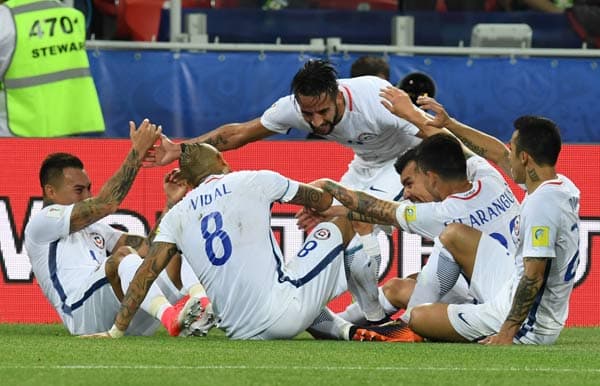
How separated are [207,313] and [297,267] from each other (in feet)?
2.32

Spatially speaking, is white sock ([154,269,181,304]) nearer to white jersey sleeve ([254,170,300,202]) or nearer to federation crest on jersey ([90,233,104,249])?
federation crest on jersey ([90,233,104,249])

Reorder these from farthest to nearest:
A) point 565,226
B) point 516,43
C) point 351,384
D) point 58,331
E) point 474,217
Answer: point 516,43, point 58,331, point 474,217, point 565,226, point 351,384

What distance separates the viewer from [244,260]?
10945 mm

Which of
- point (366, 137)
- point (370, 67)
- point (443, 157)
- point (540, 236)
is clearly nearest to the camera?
point (540, 236)

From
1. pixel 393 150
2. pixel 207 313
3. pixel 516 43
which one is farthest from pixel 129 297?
pixel 516 43

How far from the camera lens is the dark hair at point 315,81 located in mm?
11789

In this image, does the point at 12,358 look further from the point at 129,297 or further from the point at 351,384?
the point at 351,384

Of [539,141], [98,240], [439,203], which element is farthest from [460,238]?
[98,240]

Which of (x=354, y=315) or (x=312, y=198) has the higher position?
(x=312, y=198)

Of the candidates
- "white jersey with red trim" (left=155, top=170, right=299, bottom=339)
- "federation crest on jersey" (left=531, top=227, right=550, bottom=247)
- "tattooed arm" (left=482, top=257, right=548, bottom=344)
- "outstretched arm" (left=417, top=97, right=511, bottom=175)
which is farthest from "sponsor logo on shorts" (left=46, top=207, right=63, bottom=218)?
"federation crest on jersey" (left=531, top=227, right=550, bottom=247)

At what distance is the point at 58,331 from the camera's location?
12.4 metres

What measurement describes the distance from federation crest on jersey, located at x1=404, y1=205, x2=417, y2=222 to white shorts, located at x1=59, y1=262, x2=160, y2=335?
1690 millimetres

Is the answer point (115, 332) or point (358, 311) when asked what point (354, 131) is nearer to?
point (358, 311)

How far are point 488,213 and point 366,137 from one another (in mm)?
1247
